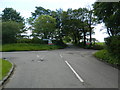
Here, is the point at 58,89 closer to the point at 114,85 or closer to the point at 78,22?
the point at 114,85

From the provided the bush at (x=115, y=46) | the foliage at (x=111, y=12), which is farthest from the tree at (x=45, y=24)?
the bush at (x=115, y=46)

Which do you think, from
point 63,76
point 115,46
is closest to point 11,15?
point 115,46

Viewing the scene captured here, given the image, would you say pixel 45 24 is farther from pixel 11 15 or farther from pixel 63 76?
pixel 63 76

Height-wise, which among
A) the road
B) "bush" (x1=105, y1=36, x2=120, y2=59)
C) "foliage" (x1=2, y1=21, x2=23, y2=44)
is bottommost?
the road

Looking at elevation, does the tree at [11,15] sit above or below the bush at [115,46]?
above

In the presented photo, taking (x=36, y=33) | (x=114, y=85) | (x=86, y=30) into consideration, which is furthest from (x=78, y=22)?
(x=114, y=85)

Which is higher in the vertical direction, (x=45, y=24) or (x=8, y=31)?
(x=45, y=24)

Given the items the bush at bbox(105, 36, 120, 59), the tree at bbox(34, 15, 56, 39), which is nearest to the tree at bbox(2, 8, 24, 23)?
the tree at bbox(34, 15, 56, 39)

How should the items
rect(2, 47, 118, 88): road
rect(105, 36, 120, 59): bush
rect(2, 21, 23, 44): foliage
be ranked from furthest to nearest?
rect(2, 21, 23, 44): foliage < rect(105, 36, 120, 59): bush < rect(2, 47, 118, 88): road

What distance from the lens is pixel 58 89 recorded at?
5.34 meters

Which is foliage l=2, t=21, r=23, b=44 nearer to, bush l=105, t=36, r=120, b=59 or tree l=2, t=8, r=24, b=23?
tree l=2, t=8, r=24, b=23

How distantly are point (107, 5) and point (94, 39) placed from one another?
103ft

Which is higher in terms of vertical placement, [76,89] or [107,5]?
[107,5]

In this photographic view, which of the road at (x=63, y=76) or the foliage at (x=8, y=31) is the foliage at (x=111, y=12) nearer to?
the road at (x=63, y=76)
